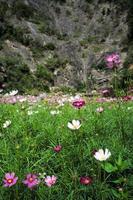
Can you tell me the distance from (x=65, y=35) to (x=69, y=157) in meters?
31.8

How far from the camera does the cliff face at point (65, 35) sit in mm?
28078


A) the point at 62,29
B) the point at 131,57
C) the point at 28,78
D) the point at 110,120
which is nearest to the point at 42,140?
the point at 110,120

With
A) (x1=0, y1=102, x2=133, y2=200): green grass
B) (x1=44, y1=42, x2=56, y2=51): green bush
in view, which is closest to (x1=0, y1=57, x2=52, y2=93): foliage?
(x1=44, y1=42, x2=56, y2=51): green bush

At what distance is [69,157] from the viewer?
3281mm

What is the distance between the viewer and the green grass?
2.75 meters

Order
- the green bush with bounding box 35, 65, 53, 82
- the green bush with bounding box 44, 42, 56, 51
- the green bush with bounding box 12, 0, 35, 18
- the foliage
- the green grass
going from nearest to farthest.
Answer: the green grass, the foliage, the green bush with bounding box 35, 65, 53, 82, the green bush with bounding box 44, 42, 56, 51, the green bush with bounding box 12, 0, 35, 18

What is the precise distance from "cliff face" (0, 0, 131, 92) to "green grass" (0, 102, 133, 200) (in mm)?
20464

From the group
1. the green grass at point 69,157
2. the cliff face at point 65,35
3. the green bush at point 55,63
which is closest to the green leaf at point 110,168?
the green grass at point 69,157

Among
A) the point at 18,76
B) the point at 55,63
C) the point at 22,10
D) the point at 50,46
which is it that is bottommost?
the point at 18,76

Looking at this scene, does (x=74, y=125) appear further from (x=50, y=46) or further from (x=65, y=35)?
(x=65, y=35)

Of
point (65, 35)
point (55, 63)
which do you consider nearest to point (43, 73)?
point (55, 63)

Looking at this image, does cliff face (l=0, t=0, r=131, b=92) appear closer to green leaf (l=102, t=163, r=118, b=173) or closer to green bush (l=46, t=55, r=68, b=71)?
green bush (l=46, t=55, r=68, b=71)

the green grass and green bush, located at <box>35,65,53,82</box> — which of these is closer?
the green grass

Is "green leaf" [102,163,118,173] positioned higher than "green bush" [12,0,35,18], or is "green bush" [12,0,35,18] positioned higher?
Result: "green bush" [12,0,35,18]
